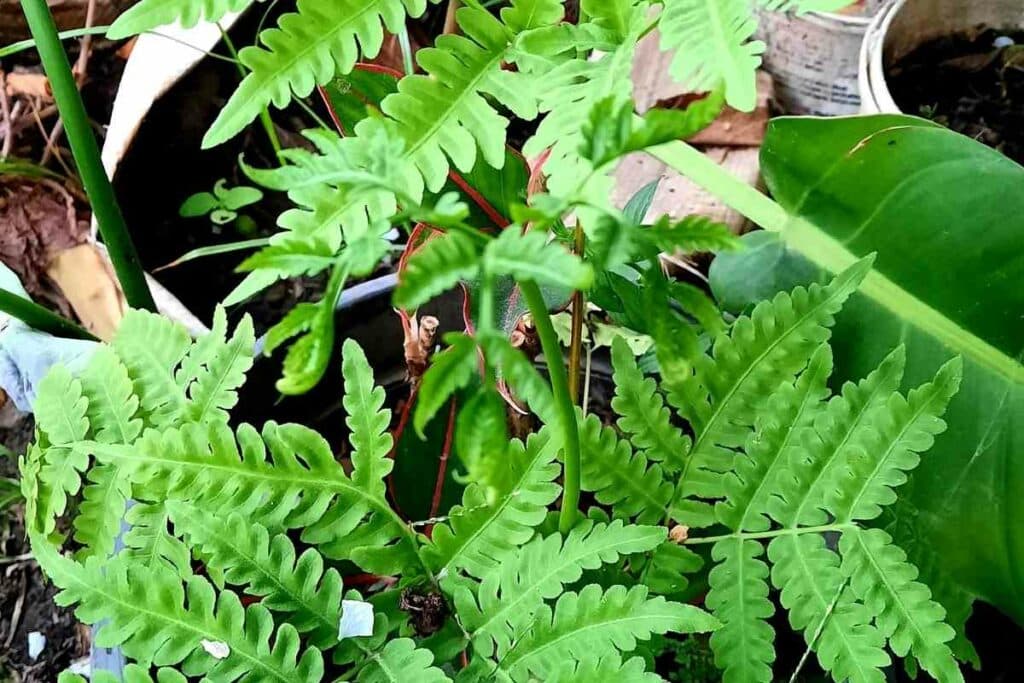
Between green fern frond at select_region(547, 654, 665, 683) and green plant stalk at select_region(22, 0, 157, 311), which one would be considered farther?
green plant stalk at select_region(22, 0, 157, 311)

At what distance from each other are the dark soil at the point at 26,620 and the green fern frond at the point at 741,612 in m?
0.65

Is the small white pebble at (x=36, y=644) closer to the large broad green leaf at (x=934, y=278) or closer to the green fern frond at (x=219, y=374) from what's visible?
the green fern frond at (x=219, y=374)

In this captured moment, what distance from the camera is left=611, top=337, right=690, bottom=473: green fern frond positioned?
0.63 meters

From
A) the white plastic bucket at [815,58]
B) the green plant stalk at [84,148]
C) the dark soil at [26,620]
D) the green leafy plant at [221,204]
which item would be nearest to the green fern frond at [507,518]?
the green plant stalk at [84,148]

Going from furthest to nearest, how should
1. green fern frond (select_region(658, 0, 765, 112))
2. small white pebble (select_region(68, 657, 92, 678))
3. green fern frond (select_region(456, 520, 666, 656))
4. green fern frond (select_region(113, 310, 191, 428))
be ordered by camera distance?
1. small white pebble (select_region(68, 657, 92, 678))
2. green fern frond (select_region(113, 310, 191, 428))
3. green fern frond (select_region(456, 520, 666, 656))
4. green fern frond (select_region(658, 0, 765, 112))

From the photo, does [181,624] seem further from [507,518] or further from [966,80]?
[966,80]

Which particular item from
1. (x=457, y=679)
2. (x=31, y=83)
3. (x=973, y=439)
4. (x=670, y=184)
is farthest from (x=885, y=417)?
(x=31, y=83)

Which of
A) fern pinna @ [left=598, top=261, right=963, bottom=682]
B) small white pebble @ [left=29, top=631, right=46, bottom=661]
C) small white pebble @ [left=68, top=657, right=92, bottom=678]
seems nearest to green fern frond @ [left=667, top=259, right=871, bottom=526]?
fern pinna @ [left=598, top=261, right=963, bottom=682]

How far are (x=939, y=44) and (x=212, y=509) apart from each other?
108 centimetres

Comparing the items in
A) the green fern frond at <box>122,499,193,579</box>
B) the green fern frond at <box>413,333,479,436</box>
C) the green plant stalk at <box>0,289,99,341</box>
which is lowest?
the green fern frond at <box>122,499,193,579</box>

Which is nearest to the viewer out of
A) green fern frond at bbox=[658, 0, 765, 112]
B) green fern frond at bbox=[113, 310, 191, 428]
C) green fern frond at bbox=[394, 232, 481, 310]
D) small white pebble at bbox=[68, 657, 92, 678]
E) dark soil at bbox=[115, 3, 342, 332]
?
green fern frond at bbox=[394, 232, 481, 310]

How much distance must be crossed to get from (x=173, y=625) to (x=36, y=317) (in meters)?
0.38

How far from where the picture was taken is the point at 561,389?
1.58ft

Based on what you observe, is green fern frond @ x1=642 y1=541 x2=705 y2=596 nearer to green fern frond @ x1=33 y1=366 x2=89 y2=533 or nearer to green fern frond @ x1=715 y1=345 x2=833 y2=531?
green fern frond @ x1=715 y1=345 x2=833 y2=531
